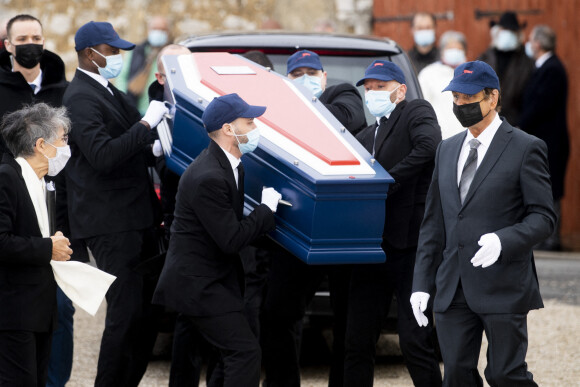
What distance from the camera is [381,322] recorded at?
5500 mm

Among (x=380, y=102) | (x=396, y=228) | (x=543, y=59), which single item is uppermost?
(x=380, y=102)

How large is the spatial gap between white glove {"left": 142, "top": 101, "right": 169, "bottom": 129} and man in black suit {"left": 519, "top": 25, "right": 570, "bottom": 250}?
5470 millimetres

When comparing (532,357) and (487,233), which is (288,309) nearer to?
(487,233)

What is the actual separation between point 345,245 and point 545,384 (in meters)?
2.00

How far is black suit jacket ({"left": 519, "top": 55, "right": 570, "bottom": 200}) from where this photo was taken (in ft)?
34.0

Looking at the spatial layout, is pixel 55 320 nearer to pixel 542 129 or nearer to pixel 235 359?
pixel 235 359

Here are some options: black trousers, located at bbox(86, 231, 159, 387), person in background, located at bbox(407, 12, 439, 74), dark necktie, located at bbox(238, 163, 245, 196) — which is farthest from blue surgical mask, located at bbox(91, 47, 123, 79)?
person in background, located at bbox(407, 12, 439, 74)

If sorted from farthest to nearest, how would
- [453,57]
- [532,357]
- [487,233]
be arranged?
[453,57] → [532,357] → [487,233]

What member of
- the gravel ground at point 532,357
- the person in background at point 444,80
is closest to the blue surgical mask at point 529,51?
the person in background at point 444,80

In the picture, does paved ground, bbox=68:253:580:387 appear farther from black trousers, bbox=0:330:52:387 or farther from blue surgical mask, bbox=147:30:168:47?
blue surgical mask, bbox=147:30:168:47

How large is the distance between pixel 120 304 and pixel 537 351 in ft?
9.69

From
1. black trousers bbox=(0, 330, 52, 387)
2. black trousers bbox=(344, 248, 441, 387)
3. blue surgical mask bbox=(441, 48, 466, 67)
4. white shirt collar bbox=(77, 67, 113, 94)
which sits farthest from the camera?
blue surgical mask bbox=(441, 48, 466, 67)

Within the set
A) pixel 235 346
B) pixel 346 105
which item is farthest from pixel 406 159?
pixel 235 346

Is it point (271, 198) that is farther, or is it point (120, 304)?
point (120, 304)
